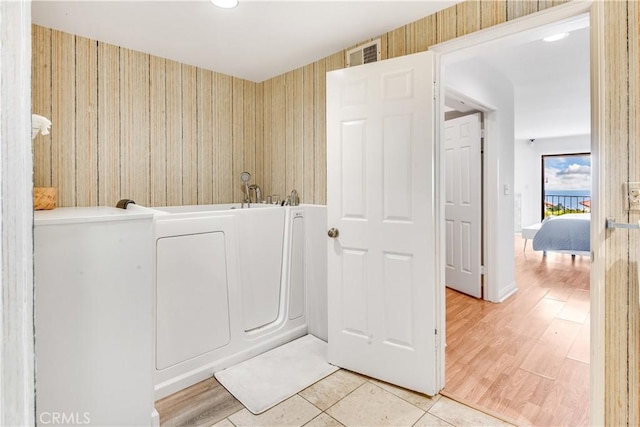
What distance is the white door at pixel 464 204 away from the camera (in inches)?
140

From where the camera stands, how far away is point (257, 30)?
7.41 ft

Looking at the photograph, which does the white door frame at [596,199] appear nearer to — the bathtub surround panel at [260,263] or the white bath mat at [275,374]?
the white bath mat at [275,374]

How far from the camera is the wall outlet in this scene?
4.56ft

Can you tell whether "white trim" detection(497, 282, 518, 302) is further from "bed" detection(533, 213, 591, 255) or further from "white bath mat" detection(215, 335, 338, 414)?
"white bath mat" detection(215, 335, 338, 414)

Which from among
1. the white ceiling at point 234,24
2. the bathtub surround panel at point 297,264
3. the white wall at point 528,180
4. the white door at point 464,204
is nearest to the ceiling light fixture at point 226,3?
the white ceiling at point 234,24

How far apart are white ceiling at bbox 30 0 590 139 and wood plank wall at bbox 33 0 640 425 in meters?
0.12

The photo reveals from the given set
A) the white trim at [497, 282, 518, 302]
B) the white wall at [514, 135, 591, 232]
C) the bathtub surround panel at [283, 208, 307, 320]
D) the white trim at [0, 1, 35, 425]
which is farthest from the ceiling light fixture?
the white wall at [514, 135, 591, 232]

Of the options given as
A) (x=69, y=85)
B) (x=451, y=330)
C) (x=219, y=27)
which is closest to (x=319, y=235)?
(x=451, y=330)

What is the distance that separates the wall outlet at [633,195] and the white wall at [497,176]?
78.6 inches

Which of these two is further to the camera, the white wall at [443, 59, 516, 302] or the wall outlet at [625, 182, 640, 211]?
the white wall at [443, 59, 516, 302]

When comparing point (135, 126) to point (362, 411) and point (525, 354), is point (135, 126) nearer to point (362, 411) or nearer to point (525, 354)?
point (362, 411)

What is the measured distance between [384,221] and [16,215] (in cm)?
186

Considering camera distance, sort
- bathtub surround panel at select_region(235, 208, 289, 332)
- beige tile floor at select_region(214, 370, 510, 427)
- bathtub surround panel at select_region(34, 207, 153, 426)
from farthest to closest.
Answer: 1. bathtub surround panel at select_region(235, 208, 289, 332)
2. beige tile floor at select_region(214, 370, 510, 427)
3. bathtub surround panel at select_region(34, 207, 153, 426)

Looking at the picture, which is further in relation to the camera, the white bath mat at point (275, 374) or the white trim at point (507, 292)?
the white trim at point (507, 292)
